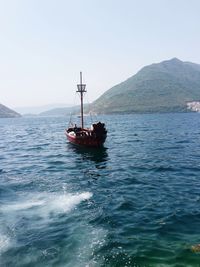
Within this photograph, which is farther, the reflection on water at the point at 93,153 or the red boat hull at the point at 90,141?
the red boat hull at the point at 90,141

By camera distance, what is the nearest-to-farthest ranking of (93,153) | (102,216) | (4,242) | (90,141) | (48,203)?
(4,242) → (102,216) → (48,203) → (93,153) → (90,141)

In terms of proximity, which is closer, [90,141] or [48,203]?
[48,203]

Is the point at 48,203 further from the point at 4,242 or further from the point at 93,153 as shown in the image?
the point at 93,153

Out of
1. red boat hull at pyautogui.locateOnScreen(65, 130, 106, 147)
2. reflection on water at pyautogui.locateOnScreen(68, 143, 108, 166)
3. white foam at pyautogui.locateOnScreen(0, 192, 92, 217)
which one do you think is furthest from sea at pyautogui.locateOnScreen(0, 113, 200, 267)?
red boat hull at pyautogui.locateOnScreen(65, 130, 106, 147)

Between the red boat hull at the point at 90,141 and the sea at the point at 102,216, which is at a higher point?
the red boat hull at the point at 90,141

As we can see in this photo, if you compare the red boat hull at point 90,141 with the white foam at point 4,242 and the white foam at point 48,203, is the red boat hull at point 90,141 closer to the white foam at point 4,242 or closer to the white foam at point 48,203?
the white foam at point 48,203

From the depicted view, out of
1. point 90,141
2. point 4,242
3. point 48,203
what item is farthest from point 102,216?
point 90,141

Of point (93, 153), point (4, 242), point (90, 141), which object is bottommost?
point (93, 153)

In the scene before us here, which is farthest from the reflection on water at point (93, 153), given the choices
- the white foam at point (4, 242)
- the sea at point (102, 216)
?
the white foam at point (4, 242)

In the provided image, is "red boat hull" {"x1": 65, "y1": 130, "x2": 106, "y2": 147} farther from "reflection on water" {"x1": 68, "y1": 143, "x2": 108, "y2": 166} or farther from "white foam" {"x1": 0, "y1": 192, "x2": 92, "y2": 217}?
"white foam" {"x1": 0, "y1": 192, "x2": 92, "y2": 217}

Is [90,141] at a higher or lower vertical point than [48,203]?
higher

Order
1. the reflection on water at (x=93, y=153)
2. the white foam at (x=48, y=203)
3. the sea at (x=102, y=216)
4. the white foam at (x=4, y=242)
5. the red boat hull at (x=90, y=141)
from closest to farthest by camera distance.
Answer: the sea at (x=102, y=216), the white foam at (x=4, y=242), the white foam at (x=48, y=203), the reflection on water at (x=93, y=153), the red boat hull at (x=90, y=141)

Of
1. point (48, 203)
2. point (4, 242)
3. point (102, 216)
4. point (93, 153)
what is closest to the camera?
point (4, 242)

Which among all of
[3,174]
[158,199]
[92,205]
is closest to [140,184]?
[158,199]
